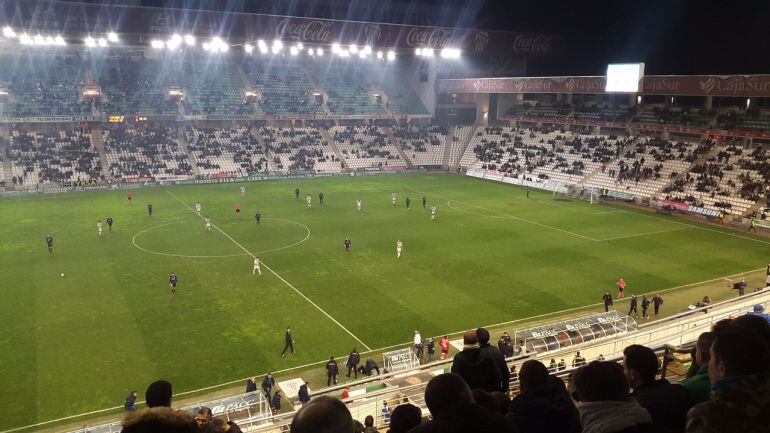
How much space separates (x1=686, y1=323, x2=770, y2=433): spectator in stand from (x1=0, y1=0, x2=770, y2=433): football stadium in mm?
16

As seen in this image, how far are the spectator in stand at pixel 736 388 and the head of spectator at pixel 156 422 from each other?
10.8 ft

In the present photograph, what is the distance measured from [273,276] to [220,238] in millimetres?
9047

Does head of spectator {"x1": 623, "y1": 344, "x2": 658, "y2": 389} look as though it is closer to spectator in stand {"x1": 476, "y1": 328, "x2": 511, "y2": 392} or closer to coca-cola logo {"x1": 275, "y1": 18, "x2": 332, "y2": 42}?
spectator in stand {"x1": 476, "y1": 328, "x2": 511, "y2": 392}

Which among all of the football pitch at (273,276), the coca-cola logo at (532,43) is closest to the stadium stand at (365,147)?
the coca-cola logo at (532,43)

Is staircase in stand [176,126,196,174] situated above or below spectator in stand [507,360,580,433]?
below

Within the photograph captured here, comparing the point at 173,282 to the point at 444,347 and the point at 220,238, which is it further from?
the point at 444,347

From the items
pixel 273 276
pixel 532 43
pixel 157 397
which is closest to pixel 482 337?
pixel 157 397

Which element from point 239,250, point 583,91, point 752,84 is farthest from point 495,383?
point 583,91

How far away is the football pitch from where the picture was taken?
68.0 feet

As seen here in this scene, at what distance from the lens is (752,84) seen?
4934 centimetres

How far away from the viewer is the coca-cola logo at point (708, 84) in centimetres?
5294

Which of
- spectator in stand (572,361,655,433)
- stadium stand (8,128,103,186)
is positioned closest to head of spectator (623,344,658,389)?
spectator in stand (572,361,655,433)

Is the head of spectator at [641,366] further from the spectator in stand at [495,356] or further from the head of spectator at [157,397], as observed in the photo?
the head of spectator at [157,397]

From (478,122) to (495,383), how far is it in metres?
81.0
